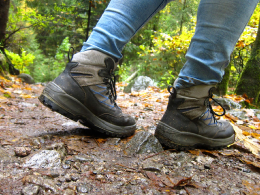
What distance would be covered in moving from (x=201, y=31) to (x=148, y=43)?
11.4 m

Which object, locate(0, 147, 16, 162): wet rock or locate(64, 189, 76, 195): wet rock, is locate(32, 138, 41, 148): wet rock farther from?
locate(64, 189, 76, 195): wet rock

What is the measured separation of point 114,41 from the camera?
49.2 inches

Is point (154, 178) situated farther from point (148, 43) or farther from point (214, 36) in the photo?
point (148, 43)

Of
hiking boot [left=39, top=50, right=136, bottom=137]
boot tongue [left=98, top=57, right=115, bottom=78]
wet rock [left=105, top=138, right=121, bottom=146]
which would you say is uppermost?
boot tongue [left=98, top=57, right=115, bottom=78]

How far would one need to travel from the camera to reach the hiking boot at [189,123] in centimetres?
131

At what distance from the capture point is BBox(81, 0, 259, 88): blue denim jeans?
3.67 feet

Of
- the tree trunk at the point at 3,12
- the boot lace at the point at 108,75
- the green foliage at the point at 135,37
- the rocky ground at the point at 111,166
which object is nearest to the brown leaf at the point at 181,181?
the rocky ground at the point at 111,166

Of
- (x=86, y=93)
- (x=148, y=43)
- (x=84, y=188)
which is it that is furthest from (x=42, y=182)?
(x=148, y=43)

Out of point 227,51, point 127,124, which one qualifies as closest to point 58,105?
point 127,124

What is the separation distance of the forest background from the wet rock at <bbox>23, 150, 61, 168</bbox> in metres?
4.37

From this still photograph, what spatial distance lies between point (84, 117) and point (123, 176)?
56 centimetres

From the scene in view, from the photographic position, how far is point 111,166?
3.33 feet

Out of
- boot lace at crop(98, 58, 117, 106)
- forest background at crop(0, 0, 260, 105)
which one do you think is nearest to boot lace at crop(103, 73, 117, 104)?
boot lace at crop(98, 58, 117, 106)

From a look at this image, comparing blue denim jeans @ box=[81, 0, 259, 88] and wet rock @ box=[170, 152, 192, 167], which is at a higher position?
blue denim jeans @ box=[81, 0, 259, 88]
